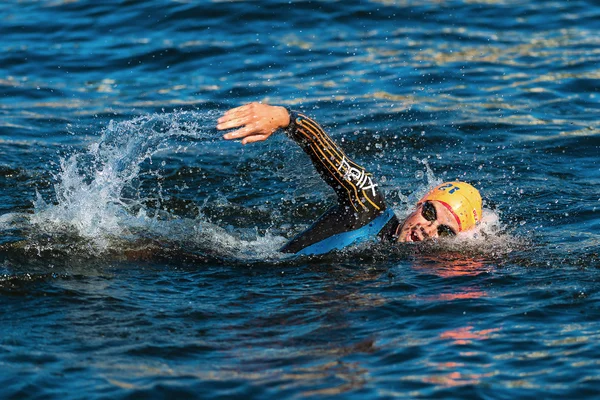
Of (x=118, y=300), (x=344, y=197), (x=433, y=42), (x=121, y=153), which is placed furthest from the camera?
(x=433, y=42)

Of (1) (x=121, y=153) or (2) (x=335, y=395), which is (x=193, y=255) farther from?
(2) (x=335, y=395)

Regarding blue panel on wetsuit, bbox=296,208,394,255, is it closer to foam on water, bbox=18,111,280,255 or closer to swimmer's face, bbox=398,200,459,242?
swimmer's face, bbox=398,200,459,242

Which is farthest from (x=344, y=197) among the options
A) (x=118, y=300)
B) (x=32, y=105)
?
(x=32, y=105)

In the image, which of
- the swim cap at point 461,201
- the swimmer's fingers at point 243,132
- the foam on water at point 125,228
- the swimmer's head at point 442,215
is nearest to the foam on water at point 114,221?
the foam on water at point 125,228

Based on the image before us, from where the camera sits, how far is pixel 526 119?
1198 centimetres

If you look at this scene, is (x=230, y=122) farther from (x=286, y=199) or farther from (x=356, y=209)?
(x=286, y=199)

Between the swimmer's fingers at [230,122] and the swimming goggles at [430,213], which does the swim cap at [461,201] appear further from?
the swimmer's fingers at [230,122]

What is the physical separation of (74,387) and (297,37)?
1071 centimetres

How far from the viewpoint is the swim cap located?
24.3 feet

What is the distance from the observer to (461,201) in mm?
7461

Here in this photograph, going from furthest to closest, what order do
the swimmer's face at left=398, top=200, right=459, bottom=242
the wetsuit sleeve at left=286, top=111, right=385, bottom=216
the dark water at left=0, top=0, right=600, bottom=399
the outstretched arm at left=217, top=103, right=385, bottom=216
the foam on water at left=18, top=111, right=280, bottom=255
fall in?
the foam on water at left=18, top=111, right=280, bottom=255
the swimmer's face at left=398, top=200, right=459, bottom=242
the wetsuit sleeve at left=286, top=111, right=385, bottom=216
the outstretched arm at left=217, top=103, right=385, bottom=216
the dark water at left=0, top=0, right=600, bottom=399

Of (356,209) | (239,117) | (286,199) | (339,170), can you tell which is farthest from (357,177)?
(286,199)

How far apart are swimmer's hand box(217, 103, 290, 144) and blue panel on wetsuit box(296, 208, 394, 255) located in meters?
1.17

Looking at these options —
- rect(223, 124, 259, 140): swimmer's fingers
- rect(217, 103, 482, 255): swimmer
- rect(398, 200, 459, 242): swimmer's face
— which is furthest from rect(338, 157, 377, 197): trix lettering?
rect(223, 124, 259, 140): swimmer's fingers
